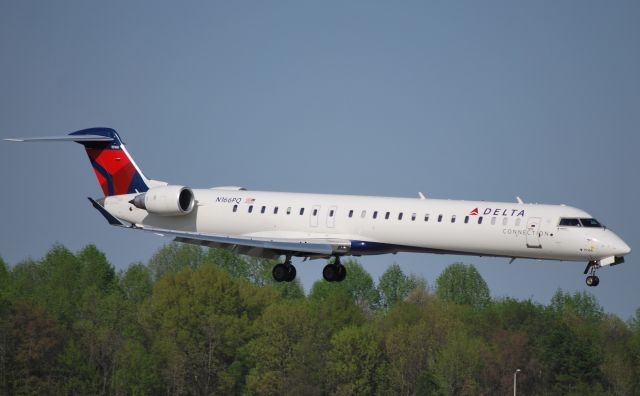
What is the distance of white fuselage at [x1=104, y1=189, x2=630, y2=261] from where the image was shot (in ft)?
156

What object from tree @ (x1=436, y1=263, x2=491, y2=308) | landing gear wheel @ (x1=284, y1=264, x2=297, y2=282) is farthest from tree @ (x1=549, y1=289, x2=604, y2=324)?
landing gear wheel @ (x1=284, y1=264, x2=297, y2=282)

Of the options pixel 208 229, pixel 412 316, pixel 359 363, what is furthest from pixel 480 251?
pixel 412 316

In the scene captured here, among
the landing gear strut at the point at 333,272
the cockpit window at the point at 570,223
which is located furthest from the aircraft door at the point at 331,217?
the cockpit window at the point at 570,223

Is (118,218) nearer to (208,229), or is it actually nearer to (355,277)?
(208,229)

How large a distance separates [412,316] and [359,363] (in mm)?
8862

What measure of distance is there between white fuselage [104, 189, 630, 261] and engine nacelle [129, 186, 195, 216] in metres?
0.38

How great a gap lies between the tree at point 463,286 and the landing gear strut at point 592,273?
2929 inches

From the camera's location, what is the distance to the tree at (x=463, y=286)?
122562 mm

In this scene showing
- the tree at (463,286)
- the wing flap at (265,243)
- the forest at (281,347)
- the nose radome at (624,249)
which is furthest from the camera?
the tree at (463,286)

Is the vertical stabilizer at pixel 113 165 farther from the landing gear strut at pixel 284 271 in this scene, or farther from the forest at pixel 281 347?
the forest at pixel 281 347

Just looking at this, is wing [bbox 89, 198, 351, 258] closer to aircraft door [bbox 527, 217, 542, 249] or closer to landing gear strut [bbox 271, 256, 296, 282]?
landing gear strut [bbox 271, 256, 296, 282]

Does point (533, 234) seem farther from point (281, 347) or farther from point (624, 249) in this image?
point (281, 347)

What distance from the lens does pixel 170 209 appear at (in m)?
54.3

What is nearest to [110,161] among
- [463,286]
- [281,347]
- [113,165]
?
[113,165]
